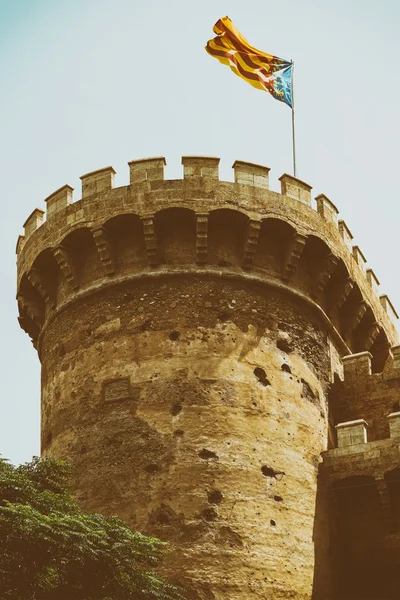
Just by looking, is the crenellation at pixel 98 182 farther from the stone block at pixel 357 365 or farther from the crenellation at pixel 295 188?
the stone block at pixel 357 365

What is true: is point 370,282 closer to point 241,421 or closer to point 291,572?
point 241,421

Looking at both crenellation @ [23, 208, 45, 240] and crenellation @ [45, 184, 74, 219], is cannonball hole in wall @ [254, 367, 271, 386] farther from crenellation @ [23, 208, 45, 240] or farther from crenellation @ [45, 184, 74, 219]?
crenellation @ [23, 208, 45, 240]

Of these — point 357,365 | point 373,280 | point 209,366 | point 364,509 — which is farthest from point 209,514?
point 373,280

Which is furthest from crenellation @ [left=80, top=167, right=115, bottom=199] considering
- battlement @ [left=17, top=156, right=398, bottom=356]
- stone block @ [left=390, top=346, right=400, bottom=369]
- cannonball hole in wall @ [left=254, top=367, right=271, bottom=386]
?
stone block @ [left=390, top=346, right=400, bottom=369]

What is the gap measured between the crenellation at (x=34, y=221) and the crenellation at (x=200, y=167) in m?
3.16

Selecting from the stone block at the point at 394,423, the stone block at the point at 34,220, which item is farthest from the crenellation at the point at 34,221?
the stone block at the point at 394,423

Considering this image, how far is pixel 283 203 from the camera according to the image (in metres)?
A: 21.2

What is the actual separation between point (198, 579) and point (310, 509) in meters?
2.54

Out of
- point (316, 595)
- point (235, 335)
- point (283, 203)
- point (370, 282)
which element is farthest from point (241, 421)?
point (370, 282)

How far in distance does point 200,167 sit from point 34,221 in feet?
11.6

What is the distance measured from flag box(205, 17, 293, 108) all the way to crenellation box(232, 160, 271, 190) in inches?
141

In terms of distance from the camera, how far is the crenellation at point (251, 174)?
21188mm

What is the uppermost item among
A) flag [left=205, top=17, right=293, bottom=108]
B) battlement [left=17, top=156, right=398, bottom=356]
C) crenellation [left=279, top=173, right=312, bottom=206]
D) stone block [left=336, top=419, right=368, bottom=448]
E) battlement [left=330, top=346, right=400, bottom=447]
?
flag [left=205, top=17, right=293, bottom=108]

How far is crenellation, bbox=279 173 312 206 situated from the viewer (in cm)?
2155
